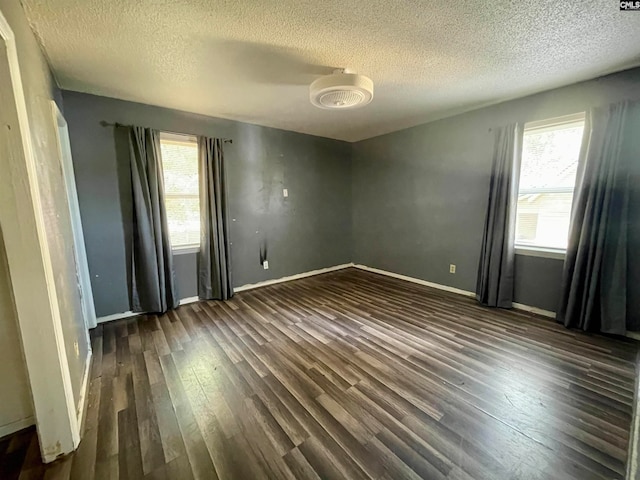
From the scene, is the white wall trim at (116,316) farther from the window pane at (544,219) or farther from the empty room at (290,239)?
the window pane at (544,219)

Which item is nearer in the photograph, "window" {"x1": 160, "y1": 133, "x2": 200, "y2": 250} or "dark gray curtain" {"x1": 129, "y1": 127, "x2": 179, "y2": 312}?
"dark gray curtain" {"x1": 129, "y1": 127, "x2": 179, "y2": 312}

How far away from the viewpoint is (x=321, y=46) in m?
1.84

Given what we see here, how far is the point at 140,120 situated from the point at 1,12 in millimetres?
1988

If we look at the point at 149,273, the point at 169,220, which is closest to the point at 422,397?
the point at 149,273

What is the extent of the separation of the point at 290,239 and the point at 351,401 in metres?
2.91

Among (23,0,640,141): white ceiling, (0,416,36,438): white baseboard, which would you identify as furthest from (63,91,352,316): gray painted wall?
(0,416,36,438): white baseboard

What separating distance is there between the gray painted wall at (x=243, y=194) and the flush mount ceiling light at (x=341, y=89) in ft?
5.98

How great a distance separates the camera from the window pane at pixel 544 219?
2.68 metres

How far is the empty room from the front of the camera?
4.23 feet

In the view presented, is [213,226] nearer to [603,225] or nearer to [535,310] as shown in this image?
[535,310]

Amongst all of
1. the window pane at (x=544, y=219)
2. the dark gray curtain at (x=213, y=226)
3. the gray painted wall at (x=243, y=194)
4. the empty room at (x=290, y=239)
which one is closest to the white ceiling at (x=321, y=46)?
the empty room at (x=290, y=239)

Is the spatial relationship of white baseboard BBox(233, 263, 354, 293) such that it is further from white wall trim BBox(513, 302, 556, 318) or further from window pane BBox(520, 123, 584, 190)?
window pane BBox(520, 123, 584, 190)

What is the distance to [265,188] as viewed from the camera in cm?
390

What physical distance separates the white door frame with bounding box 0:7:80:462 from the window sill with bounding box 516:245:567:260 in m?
3.96
